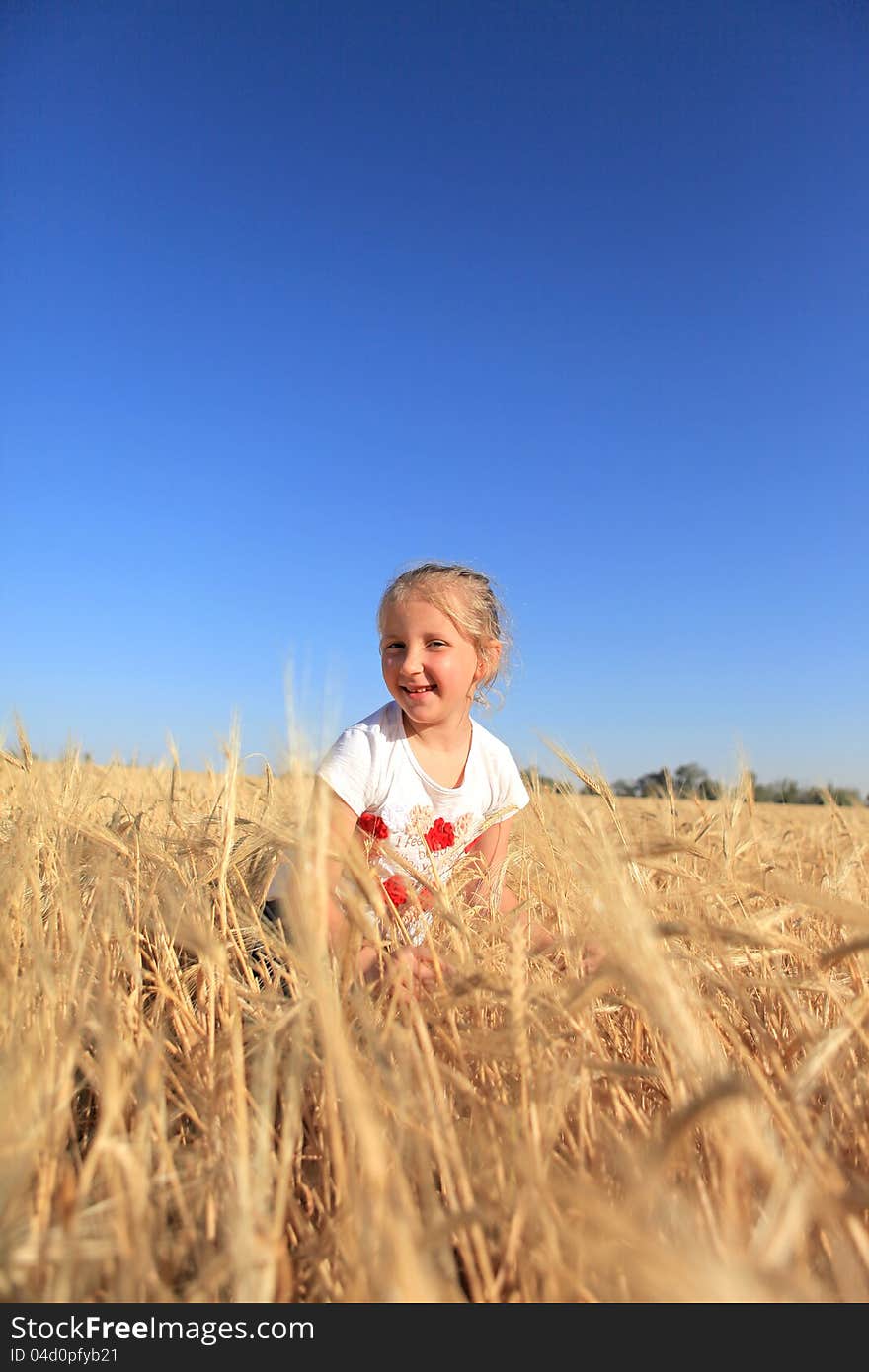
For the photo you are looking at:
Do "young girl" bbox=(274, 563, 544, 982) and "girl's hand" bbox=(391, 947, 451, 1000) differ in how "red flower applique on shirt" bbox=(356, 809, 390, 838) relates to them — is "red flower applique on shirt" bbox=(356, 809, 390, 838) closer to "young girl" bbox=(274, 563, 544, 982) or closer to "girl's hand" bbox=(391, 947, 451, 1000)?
"young girl" bbox=(274, 563, 544, 982)

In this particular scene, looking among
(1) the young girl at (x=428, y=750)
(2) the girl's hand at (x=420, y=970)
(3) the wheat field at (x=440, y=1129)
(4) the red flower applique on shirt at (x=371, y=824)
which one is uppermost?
(1) the young girl at (x=428, y=750)

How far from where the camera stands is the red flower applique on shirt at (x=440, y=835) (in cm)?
204

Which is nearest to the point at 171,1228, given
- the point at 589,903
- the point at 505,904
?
the point at 589,903

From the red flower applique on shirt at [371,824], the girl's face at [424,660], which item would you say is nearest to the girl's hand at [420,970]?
the red flower applique on shirt at [371,824]

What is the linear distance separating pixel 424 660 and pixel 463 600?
24 centimetres

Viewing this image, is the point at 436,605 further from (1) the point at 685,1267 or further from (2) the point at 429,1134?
(1) the point at 685,1267

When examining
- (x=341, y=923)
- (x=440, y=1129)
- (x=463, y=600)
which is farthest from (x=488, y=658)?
(x=440, y=1129)

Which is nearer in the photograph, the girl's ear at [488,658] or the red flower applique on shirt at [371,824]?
the red flower applique on shirt at [371,824]

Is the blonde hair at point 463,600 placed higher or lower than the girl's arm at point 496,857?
higher

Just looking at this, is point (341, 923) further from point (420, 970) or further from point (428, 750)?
point (428, 750)

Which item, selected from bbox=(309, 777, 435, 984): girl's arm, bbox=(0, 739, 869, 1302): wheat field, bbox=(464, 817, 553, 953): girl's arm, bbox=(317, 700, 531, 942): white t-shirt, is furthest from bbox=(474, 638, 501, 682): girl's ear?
bbox=(0, 739, 869, 1302): wheat field

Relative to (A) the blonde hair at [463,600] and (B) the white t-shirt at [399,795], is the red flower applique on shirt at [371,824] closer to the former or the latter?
(B) the white t-shirt at [399,795]
